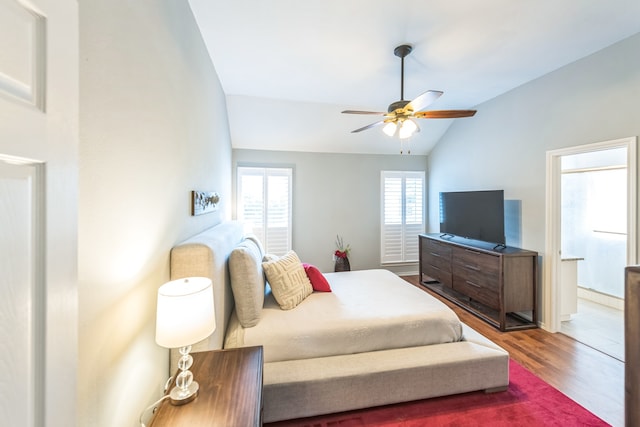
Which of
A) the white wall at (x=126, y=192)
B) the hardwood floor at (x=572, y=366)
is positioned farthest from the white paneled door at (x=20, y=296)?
the hardwood floor at (x=572, y=366)

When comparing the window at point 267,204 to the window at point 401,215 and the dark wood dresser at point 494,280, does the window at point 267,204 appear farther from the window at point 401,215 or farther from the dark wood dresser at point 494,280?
the dark wood dresser at point 494,280

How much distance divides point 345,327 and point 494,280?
7.05 ft

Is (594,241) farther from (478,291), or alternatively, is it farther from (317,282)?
(317,282)

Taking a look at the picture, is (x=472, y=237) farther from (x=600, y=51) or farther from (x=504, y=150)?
(x=600, y=51)

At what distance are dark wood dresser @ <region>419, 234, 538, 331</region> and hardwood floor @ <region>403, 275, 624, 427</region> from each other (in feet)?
0.72

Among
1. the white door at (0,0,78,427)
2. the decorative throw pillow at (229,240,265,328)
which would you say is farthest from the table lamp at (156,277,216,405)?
the decorative throw pillow at (229,240,265,328)

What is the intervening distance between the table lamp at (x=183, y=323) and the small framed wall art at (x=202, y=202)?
912 mm

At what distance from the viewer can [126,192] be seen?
1.04 meters

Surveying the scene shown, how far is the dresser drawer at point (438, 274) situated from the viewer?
12.5 ft

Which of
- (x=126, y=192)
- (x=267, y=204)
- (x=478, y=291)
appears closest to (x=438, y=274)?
(x=478, y=291)

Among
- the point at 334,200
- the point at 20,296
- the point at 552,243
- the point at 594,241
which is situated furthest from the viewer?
the point at 334,200

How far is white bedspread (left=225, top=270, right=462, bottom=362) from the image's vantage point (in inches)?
70.1

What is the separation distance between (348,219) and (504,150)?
255cm

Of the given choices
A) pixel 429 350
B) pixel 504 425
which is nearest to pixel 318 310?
pixel 429 350
